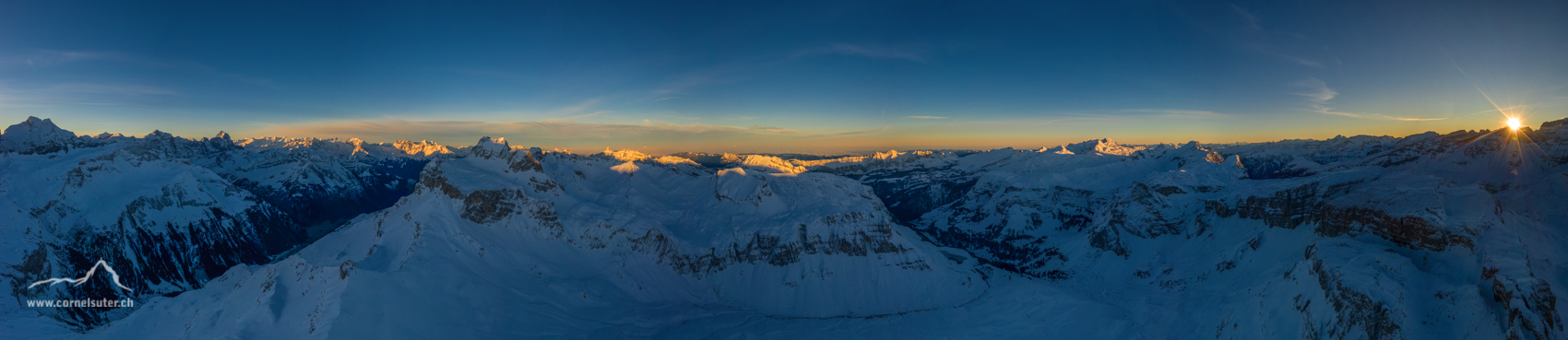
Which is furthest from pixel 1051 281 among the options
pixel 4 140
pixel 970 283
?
pixel 4 140

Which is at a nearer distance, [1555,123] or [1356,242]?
[1356,242]

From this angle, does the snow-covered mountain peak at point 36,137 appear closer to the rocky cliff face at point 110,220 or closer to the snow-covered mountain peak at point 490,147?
the rocky cliff face at point 110,220

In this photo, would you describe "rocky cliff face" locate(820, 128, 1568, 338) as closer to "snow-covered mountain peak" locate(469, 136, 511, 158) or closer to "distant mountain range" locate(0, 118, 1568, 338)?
"distant mountain range" locate(0, 118, 1568, 338)

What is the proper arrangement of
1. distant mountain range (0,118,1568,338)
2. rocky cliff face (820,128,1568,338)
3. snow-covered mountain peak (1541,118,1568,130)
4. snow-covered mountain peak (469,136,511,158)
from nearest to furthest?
rocky cliff face (820,128,1568,338), distant mountain range (0,118,1568,338), snow-covered mountain peak (1541,118,1568,130), snow-covered mountain peak (469,136,511,158)

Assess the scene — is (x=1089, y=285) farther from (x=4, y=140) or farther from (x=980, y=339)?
(x=4, y=140)

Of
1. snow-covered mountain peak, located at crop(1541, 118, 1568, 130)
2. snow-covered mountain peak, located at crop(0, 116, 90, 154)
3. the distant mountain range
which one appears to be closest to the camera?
the distant mountain range

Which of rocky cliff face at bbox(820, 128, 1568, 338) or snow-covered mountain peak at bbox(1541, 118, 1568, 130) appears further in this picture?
snow-covered mountain peak at bbox(1541, 118, 1568, 130)

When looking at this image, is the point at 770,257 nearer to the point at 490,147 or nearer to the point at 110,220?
the point at 490,147

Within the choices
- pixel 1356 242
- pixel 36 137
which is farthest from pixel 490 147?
pixel 1356 242

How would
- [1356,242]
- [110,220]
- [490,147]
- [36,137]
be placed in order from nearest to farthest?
[1356,242] → [110,220] → [490,147] → [36,137]

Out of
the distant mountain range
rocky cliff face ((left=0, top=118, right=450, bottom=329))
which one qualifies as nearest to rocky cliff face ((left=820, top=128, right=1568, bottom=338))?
the distant mountain range
